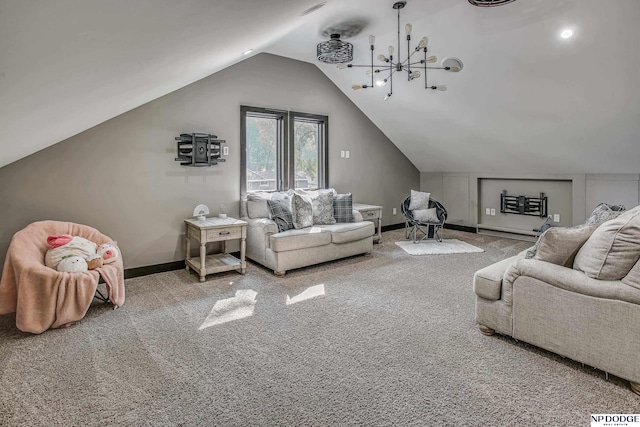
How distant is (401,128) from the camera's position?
20.4 ft

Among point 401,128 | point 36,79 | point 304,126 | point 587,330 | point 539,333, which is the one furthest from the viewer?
point 401,128

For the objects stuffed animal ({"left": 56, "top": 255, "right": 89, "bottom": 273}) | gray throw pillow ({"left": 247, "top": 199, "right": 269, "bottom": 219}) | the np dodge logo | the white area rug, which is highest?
gray throw pillow ({"left": 247, "top": 199, "right": 269, "bottom": 219})

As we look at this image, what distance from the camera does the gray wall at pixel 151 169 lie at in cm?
349

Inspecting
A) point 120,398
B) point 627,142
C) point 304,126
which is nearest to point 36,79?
point 120,398

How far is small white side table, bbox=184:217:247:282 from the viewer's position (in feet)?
12.8

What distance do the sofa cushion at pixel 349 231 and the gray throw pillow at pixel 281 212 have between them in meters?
0.47

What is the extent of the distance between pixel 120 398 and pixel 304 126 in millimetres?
4414

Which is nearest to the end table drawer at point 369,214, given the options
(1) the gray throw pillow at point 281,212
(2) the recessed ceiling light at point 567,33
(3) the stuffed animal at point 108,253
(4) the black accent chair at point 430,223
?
(4) the black accent chair at point 430,223

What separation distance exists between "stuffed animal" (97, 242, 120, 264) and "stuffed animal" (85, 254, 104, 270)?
92mm

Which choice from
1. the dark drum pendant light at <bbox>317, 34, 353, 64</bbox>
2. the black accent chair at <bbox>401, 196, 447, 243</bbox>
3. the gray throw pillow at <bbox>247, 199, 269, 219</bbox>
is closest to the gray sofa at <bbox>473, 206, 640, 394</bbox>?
the gray throw pillow at <bbox>247, 199, 269, 219</bbox>

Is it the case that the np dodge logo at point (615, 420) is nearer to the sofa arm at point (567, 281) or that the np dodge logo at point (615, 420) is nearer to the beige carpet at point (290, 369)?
the beige carpet at point (290, 369)

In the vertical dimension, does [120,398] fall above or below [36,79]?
below

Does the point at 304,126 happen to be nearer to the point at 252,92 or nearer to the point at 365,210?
the point at 252,92

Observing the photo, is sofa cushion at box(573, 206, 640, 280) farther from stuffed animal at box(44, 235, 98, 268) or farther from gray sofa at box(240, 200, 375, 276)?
stuffed animal at box(44, 235, 98, 268)
